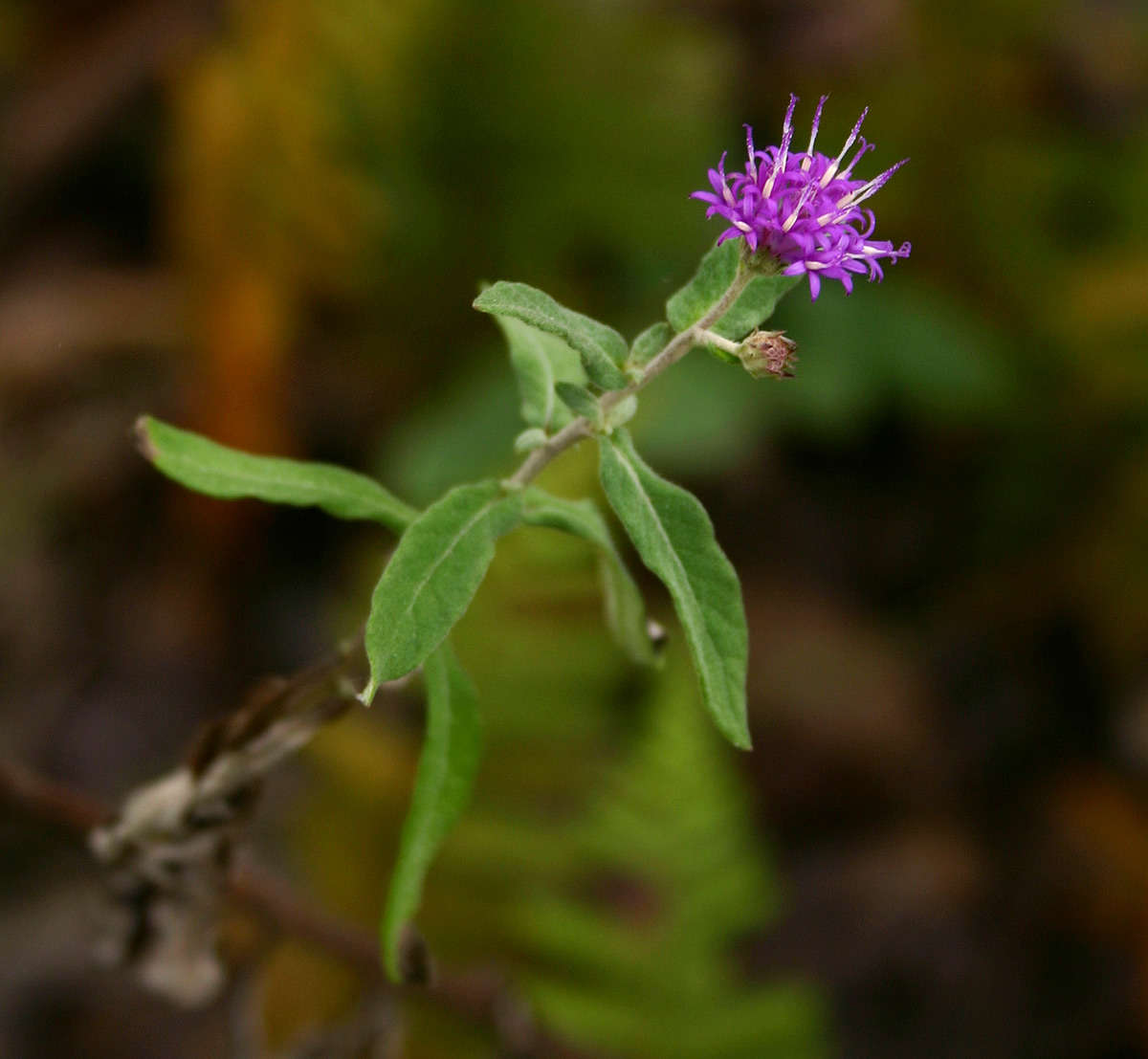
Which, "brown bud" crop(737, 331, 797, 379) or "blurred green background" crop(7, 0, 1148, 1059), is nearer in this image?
"brown bud" crop(737, 331, 797, 379)

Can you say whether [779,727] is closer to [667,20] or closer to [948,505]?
[948,505]

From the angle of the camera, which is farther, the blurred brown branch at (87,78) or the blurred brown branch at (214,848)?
the blurred brown branch at (87,78)

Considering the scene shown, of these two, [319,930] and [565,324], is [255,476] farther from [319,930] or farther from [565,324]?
[319,930]

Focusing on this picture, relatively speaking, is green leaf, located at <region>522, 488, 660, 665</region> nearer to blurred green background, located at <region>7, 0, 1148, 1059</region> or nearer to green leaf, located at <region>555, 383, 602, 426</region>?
green leaf, located at <region>555, 383, 602, 426</region>

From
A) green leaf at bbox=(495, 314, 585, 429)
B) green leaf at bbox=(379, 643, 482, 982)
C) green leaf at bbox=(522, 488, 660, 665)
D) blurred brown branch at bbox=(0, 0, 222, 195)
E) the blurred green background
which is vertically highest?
blurred brown branch at bbox=(0, 0, 222, 195)

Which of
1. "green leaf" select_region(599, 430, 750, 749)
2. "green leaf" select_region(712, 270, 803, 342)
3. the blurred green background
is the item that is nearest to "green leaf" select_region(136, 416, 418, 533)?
"green leaf" select_region(599, 430, 750, 749)

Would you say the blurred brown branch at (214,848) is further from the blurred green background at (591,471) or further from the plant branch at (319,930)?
the blurred green background at (591,471)

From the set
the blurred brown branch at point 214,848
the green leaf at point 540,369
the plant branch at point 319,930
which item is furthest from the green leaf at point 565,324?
the plant branch at point 319,930
